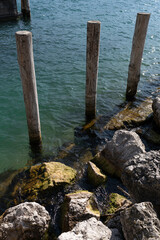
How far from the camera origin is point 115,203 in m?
4.84

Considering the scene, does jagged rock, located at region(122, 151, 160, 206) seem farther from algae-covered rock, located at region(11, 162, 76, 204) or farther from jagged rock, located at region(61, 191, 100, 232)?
algae-covered rock, located at region(11, 162, 76, 204)

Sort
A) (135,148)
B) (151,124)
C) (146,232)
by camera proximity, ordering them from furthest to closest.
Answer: (151,124) → (135,148) → (146,232)

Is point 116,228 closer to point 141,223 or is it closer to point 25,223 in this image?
point 141,223

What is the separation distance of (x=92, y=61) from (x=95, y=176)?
10.4 feet

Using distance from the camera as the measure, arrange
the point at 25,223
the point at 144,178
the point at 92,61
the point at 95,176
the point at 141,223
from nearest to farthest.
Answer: the point at 141,223 → the point at 144,178 → the point at 25,223 → the point at 95,176 → the point at 92,61

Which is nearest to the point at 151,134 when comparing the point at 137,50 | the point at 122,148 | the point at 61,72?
the point at 122,148

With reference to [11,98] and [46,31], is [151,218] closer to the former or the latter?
[11,98]

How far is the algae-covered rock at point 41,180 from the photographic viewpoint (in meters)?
5.16

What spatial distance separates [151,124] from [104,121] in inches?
62.3

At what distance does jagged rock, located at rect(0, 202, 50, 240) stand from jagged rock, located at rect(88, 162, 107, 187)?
160 centimetres

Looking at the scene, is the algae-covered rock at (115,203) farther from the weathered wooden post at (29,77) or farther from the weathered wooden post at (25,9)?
the weathered wooden post at (25,9)

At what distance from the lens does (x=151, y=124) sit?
304 inches

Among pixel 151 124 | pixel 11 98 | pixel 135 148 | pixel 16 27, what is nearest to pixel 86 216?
pixel 135 148

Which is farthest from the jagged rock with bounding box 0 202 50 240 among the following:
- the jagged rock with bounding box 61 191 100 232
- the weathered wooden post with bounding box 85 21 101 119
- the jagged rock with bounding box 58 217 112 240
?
the weathered wooden post with bounding box 85 21 101 119
